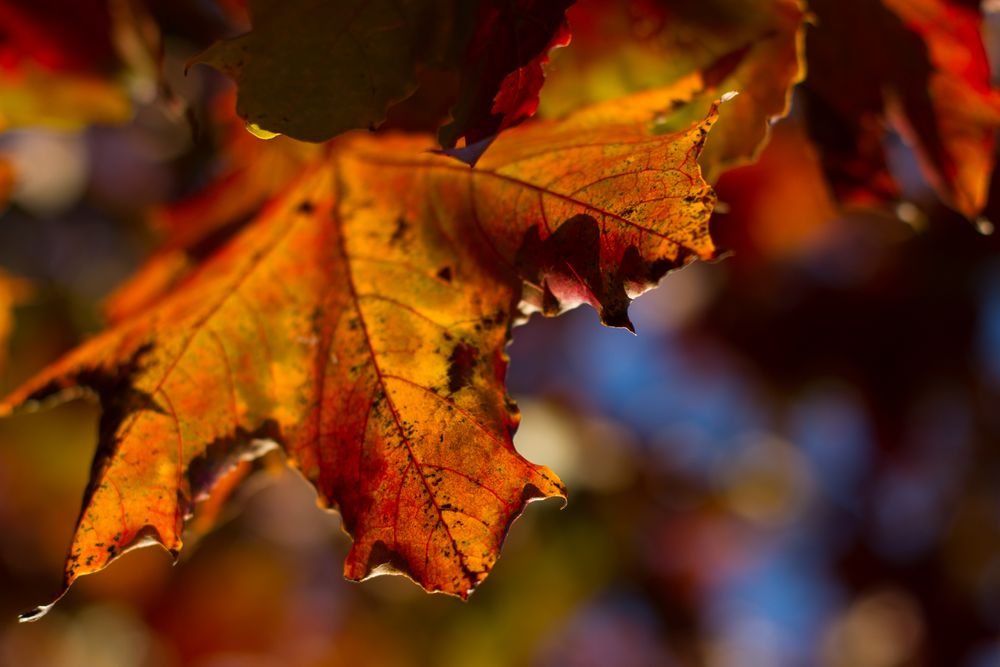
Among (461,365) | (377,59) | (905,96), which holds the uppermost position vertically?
(377,59)

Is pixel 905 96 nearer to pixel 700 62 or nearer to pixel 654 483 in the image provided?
pixel 700 62

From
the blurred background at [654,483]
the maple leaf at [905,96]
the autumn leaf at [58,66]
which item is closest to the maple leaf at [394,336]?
the maple leaf at [905,96]

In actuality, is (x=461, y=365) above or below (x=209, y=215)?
above

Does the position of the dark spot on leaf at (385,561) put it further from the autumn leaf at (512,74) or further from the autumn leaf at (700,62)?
the autumn leaf at (700,62)

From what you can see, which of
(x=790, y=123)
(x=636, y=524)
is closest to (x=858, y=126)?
(x=790, y=123)

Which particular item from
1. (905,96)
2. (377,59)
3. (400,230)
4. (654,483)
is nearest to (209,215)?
(400,230)

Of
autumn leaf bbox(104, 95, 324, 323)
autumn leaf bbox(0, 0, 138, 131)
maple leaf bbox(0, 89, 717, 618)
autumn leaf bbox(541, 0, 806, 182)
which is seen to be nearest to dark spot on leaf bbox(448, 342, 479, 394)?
maple leaf bbox(0, 89, 717, 618)
